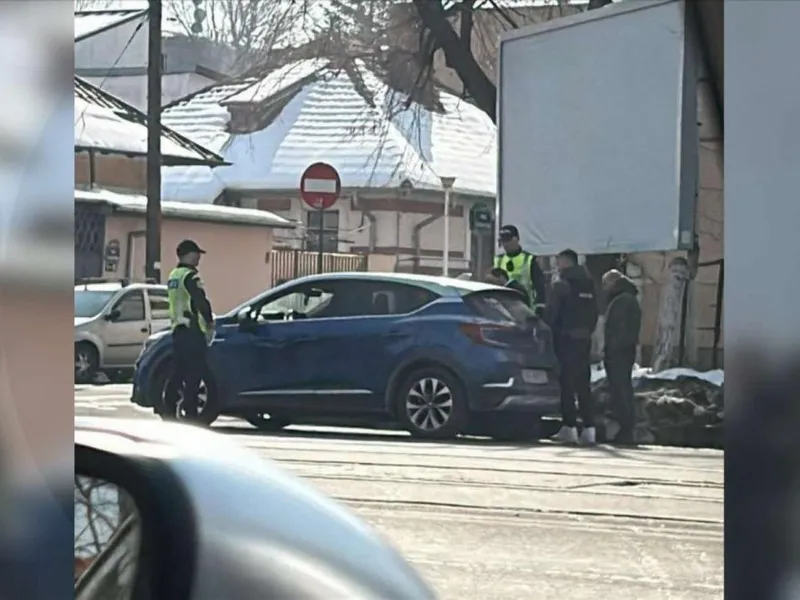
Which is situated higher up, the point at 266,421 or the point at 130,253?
the point at 130,253

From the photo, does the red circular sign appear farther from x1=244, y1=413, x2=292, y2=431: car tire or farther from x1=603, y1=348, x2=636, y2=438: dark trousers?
x1=603, y1=348, x2=636, y2=438: dark trousers

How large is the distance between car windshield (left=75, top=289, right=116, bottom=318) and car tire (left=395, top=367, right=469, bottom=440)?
355 mm

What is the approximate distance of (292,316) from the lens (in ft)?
4.40

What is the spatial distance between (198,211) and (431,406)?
34 centimetres

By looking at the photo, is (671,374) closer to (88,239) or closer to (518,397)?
(518,397)

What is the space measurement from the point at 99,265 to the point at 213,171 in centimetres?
18

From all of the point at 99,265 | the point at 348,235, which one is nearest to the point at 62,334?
the point at 99,265

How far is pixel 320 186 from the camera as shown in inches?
51.6

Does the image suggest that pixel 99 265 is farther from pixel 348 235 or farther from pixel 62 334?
pixel 348 235

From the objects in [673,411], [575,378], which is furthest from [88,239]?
[673,411]

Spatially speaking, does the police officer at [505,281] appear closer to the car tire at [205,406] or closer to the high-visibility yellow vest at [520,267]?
the high-visibility yellow vest at [520,267]

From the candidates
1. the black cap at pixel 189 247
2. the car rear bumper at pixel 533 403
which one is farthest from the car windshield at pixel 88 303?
the car rear bumper at pixel 533 403

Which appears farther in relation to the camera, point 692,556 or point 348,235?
point 348,235

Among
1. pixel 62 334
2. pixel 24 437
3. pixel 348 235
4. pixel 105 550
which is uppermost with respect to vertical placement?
pixel 348 235
